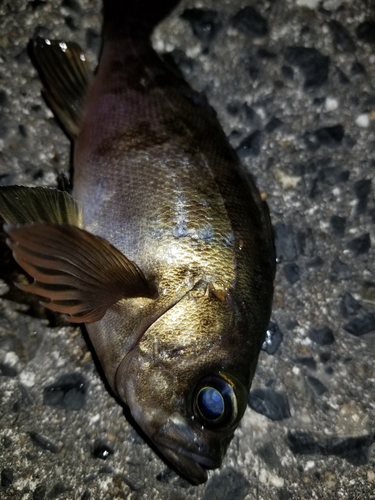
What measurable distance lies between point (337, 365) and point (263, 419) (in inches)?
17.8

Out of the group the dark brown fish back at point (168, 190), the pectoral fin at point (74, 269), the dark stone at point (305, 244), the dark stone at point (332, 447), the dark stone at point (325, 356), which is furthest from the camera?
the dark stone at point (305, 244)

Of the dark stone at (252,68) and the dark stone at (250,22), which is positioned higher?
the dark stone at (250,22)

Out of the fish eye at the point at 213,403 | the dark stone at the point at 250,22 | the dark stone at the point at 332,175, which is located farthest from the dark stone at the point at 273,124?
the fish eye at the point at 213,403

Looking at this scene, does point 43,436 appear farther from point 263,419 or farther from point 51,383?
point 263,419

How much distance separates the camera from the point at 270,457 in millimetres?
2184

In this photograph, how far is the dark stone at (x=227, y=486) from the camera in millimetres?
2111

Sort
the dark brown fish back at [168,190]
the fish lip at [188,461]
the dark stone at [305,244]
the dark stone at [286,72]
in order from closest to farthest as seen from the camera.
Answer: the fish lip at [188,461], the dark brown fish back at [168,190], the dark stone at [305,244], the dark stone at [286,72]

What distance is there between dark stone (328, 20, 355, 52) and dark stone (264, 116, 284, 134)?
51cm

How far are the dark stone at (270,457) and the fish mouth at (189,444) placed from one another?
64 centimetres

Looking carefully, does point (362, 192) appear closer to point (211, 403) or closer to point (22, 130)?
point (211, 403)

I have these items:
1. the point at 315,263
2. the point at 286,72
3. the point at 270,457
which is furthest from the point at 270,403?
the point at 286,72

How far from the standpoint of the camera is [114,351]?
1759 mm

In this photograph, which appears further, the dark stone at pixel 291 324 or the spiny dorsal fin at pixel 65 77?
the dark stone at pixel 291 324

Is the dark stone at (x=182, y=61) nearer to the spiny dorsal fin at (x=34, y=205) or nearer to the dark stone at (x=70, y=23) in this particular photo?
the dark stone at (x=70, y=23)
